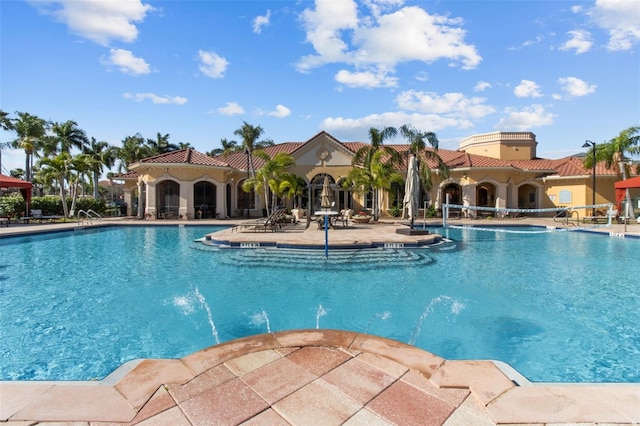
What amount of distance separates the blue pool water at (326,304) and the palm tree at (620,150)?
17.0 metres

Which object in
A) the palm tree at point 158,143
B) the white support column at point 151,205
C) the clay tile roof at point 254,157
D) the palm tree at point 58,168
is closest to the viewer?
the palm tree at point 58,168

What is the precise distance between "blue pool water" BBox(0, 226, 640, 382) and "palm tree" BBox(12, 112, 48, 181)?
30.1 metres

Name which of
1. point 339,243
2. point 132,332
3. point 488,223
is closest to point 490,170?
point 488,223

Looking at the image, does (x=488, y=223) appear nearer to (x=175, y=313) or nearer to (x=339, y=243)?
(x=339, y=243)

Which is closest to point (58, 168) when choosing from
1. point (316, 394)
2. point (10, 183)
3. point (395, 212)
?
point (10, 183)

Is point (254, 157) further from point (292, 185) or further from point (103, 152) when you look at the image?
point (103, 152)

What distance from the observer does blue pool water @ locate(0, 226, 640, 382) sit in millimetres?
4750

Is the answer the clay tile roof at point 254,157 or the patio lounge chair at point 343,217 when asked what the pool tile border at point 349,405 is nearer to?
the patio lounge chair at point 343,217

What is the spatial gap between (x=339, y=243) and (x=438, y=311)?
6.12 m

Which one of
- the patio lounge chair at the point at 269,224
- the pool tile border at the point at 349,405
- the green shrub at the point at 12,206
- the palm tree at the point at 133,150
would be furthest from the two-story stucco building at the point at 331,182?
the pool tile border at the point at 349,405

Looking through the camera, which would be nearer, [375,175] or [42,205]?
[375,175]

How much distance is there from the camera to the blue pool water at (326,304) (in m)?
4.75

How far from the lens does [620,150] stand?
24.7m

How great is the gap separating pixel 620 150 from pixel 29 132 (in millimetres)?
52679
